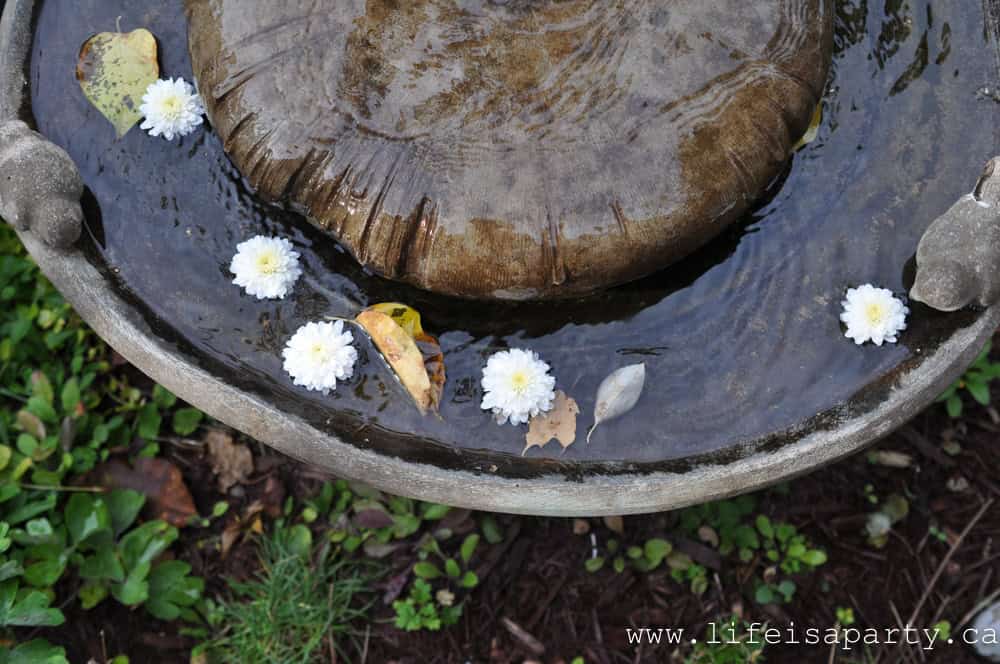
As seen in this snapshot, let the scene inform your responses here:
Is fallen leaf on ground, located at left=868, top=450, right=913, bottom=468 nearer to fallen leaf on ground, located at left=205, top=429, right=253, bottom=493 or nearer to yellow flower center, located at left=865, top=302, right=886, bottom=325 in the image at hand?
yellow flower center, located at left=865, top=302, right=886, bottom=325

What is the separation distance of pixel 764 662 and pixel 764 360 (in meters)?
1.41

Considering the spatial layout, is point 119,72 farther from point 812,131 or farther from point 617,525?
point 617,525

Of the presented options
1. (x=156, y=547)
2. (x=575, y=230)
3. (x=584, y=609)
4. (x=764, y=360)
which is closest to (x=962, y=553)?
(x=584, y=609)

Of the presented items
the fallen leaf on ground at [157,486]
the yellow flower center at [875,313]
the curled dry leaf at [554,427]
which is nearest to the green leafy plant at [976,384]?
the yellow flower center at [875,313]

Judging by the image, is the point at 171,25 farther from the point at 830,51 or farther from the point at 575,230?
the point at 830,51

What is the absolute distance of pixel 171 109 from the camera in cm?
231

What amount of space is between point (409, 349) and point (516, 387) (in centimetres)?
30

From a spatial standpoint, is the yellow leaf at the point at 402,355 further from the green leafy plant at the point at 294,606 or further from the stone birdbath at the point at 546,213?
the green leafy plant at the point at 294,606

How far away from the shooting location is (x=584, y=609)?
3146mm

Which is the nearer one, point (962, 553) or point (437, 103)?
point (437, 103)

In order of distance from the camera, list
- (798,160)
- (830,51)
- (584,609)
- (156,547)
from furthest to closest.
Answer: (584,609)
(156,547)
(798,160)
(830,51)

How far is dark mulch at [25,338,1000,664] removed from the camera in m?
3.08

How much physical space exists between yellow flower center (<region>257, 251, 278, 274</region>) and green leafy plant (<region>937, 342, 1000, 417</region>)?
8.21ft

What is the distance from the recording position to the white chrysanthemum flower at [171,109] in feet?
7.61
